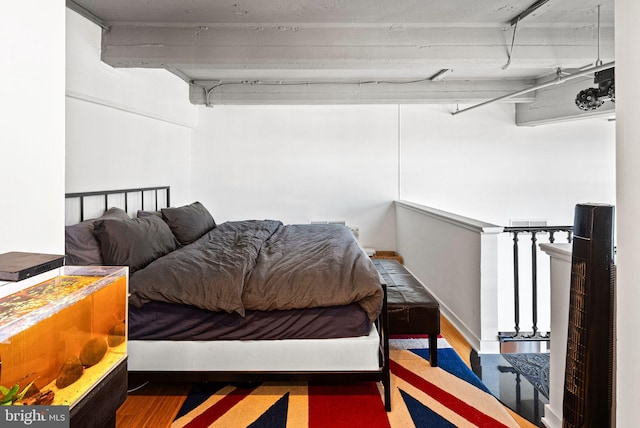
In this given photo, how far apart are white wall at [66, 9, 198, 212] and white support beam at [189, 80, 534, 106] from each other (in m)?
0.59

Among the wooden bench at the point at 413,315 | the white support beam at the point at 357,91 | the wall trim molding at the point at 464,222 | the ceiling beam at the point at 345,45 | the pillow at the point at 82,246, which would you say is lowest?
the wooden bench at the point at 413,315

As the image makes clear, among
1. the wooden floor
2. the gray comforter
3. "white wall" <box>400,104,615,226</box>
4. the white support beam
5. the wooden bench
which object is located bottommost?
the wooden floor

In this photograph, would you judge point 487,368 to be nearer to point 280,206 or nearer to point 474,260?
point 474,260

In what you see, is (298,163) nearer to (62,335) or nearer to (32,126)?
(32,126)

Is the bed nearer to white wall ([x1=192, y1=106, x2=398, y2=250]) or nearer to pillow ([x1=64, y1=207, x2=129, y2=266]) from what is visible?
pillow ([x1=64, y1=207, x2=129, y2=266])

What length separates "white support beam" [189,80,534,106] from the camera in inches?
195

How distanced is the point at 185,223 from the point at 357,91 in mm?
2729

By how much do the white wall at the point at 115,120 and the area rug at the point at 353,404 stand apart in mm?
1802

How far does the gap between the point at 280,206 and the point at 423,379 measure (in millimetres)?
3652

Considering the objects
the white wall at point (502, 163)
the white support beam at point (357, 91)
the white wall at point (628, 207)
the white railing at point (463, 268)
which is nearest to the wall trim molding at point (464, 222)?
the white railing at point (463, 268)

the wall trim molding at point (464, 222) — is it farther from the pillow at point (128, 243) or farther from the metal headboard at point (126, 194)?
the metal headboard at point (126, 194)

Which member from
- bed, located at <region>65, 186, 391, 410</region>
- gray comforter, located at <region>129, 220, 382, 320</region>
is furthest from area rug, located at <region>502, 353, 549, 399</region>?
gray comforter, located at <region>129, 220, 382, 320</region>

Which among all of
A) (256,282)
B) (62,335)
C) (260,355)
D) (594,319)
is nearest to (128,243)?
(256,282)

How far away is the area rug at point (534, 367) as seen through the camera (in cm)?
247
